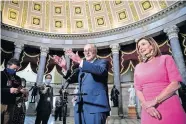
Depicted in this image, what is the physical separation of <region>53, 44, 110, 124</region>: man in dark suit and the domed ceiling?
15.8m

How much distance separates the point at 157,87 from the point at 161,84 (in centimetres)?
5

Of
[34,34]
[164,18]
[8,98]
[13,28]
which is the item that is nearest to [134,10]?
[164,18]

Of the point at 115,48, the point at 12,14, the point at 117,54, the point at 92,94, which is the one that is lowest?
the point at 92,94

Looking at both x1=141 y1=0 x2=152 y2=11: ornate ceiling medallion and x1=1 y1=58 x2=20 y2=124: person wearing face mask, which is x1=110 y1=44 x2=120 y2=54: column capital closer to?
x1=141 y1=0 x2=152 y2=11: ornate ceiling medallion

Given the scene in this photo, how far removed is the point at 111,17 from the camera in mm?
18203

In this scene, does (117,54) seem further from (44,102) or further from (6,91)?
(6,91)

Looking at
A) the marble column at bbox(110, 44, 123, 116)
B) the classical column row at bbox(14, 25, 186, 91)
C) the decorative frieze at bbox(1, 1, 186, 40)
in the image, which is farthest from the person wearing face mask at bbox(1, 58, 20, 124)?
the decorative frieze at bbox(1, 1, 186, 40)

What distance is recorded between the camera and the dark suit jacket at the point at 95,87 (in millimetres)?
2004

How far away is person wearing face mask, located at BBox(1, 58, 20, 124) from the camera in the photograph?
8.90 ft

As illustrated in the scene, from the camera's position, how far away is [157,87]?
5.51 ft

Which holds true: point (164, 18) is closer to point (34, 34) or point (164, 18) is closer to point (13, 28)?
point (34, 34)

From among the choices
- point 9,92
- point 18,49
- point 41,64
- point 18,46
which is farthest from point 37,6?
point 9,92

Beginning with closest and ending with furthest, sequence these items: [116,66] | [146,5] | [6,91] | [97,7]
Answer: [6,91], [116,66], [146,5], [97,7]

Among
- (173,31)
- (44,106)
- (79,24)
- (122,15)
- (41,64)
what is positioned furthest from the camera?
(79,24)
